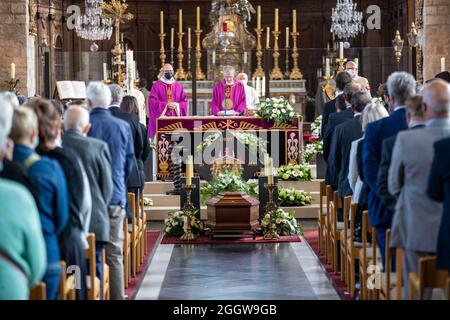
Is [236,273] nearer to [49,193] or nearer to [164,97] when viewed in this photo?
[49,193]

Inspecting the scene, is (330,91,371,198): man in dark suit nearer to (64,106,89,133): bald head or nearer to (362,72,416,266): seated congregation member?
(362,72,416,266): seated congregation member

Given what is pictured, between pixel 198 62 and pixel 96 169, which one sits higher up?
pixel 198 62

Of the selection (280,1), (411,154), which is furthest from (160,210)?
(280,1)

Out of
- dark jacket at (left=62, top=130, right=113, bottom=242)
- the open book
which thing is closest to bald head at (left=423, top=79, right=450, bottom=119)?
dark jacket at (left=62, top=130, right=113, bottom=242)

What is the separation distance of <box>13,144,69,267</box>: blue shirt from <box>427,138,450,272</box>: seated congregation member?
6.61ft

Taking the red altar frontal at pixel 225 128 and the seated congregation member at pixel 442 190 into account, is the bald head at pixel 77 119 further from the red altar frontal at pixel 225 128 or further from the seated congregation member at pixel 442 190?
the red altar frontal at pixel 225 128

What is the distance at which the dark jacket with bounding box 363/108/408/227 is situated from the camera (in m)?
7.82

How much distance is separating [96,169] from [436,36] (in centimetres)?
1450

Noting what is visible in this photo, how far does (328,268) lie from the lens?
1118 centimetres

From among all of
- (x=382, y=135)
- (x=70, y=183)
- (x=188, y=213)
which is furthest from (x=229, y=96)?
(x=70, y=183)

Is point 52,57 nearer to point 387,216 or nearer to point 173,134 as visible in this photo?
point 173,134

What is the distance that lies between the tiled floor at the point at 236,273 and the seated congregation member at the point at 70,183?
2.66m

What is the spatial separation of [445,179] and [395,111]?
183 centimetres
